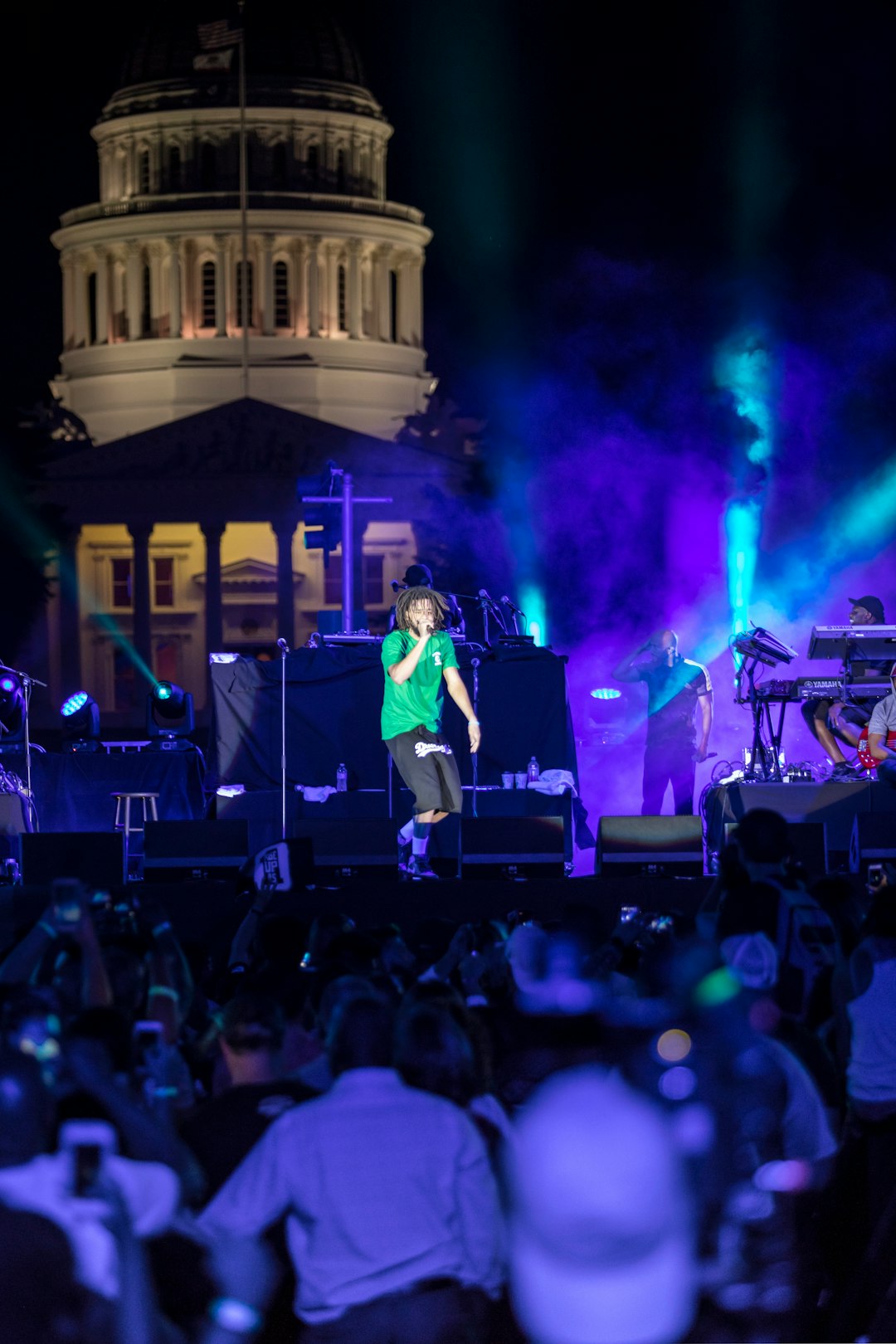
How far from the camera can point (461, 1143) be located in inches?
191

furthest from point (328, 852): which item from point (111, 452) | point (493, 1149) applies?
point (111, 452)

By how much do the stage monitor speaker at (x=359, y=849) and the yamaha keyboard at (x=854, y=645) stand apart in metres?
4.91

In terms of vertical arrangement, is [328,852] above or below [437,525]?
below

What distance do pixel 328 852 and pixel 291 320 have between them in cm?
7789

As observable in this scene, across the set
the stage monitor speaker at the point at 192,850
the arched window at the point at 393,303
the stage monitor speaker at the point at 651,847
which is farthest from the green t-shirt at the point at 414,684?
the arched window at the point at 393,303

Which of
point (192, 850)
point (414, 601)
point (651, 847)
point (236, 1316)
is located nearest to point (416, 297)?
point (414, 601)

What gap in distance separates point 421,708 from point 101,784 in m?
5.33

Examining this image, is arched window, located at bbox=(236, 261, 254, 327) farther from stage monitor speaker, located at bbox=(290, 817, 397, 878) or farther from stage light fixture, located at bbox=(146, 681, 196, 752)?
stage monitor speaker, located at bbox=(290, 817, 397, 878)

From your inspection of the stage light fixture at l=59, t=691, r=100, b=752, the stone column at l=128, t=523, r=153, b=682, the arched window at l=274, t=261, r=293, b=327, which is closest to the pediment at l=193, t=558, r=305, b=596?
the stone column at l=128, t=523, r=153, b=682

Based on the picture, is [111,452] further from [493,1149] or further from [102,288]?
[493,1149]

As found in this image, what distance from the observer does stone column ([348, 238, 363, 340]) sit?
291 feet

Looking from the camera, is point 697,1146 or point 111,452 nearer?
point 697,1146

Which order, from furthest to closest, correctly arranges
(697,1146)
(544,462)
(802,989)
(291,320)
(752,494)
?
1. (291,320)
2. (544,462)
3. (752,494)
4. (802,989)
5. (697,1146)

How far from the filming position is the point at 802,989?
274 inches
